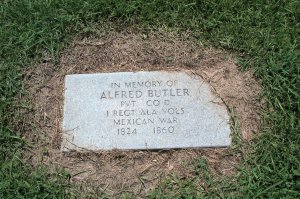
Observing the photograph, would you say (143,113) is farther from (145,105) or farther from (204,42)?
(204,42)

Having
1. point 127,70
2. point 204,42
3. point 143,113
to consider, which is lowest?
point 143,113

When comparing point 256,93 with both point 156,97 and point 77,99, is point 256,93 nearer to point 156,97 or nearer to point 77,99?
point 156,97

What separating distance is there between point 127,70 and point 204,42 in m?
0.54

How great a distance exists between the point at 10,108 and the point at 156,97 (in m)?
0.93

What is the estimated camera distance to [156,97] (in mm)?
2518

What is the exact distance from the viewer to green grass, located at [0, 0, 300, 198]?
7.63 ft

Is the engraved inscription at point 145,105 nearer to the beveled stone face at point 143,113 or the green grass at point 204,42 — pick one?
the beveled stone face at point 143,113

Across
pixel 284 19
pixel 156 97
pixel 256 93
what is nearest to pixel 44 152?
pixel 156 97

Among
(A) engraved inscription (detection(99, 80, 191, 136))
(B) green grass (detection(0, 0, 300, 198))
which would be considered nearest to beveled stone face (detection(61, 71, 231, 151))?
(A) engraved inscription (detection(99, 80, 191, 136))

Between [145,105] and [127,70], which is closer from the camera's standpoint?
[145,105]

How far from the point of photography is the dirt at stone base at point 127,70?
2.41m

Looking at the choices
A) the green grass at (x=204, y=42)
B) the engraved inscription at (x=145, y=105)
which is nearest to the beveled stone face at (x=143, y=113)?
the engraved inscription at (x=145, y=105)

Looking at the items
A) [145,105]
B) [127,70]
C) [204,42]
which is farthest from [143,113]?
[204,42]

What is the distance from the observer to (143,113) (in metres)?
2.48
